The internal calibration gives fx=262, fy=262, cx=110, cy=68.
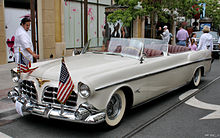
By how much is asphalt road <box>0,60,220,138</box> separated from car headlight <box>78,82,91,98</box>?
726 mm

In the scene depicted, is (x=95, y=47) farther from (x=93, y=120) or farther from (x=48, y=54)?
(x=48, y=54)

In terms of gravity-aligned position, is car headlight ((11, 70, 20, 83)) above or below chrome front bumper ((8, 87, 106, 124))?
above

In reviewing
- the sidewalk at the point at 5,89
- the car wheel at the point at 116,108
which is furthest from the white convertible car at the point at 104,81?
the sidewalk at the point at 5,89

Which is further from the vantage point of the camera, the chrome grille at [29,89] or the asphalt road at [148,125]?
the chrome grille at [29,89]

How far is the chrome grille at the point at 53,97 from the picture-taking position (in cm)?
383

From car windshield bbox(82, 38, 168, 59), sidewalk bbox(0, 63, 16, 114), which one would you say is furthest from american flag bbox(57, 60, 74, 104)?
sidewalk bbox(0, 63, 16, 114)

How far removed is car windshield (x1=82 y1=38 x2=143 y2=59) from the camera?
5.18 meters

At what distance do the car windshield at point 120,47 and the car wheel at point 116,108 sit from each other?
1.08m

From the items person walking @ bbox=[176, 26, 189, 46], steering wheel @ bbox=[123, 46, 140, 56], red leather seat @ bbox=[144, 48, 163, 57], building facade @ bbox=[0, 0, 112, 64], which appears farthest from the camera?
person walking @ bbox=[176, 26, 189, 46]

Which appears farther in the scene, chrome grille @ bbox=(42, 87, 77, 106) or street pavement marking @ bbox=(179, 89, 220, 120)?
street pavement marking @ bbox=(179, 89, 220, 120)

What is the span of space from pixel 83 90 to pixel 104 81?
0.39m

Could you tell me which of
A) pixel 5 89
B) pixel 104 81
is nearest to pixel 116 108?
pixel 104 81

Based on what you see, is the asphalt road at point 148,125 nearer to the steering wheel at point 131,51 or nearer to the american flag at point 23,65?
the american flag at point 23,65

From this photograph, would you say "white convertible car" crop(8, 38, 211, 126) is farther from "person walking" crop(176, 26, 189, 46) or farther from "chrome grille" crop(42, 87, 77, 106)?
"person walking" crop(176, 26, 189, 46)
